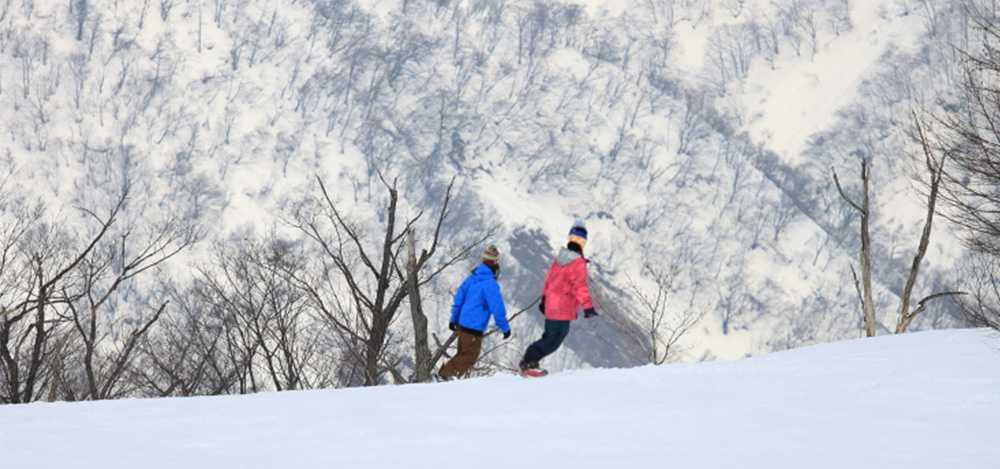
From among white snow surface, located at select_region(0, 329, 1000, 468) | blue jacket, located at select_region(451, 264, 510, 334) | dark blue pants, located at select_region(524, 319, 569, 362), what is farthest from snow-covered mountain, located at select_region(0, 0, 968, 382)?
white snow surface, located at select_region(0, 329, 1000, 468)

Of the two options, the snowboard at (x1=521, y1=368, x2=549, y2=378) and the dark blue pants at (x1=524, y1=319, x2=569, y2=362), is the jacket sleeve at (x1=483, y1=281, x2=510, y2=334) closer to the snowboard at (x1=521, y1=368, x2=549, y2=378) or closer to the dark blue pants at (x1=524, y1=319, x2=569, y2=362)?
the dark blue pants at (x1=524, y1=319, x2=569, y2=362)

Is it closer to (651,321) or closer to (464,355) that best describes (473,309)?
(464,355)

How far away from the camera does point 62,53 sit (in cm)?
15800

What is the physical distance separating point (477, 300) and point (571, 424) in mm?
4506

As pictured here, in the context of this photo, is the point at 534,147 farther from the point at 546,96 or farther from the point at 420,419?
the point at 420,419

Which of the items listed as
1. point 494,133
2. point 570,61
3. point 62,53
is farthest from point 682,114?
point 62,53

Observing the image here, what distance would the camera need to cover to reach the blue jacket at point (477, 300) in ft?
28.4

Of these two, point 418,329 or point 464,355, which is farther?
point 418,329

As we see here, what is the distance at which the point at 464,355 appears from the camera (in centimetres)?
886

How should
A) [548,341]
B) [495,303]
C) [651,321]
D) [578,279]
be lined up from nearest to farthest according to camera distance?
[578,279] → [548,341] → [495,303] → [651,321]

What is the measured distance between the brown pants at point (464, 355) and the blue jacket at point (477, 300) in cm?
12

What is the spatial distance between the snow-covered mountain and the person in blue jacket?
116947mm

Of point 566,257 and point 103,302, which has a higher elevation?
point 103,302

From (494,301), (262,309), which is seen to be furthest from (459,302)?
(262,309)
